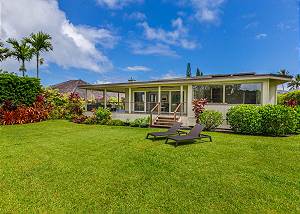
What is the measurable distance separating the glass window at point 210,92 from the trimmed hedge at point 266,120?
9.39 feet

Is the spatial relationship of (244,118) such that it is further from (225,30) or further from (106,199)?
(225,30)

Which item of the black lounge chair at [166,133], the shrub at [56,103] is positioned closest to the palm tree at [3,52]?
the shrub at [56,103]

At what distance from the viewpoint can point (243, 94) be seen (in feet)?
47.8

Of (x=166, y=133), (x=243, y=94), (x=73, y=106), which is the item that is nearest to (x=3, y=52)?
(x=73, y=106)

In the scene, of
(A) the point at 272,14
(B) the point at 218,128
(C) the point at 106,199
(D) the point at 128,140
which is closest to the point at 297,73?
(A) the point at 272,14

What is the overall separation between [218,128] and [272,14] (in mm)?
13275

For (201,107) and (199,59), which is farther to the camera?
(199,59)

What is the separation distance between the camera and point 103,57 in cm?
4347

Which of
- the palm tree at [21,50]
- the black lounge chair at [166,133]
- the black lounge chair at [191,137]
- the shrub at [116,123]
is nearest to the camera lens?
the black lounge chair at [191,137]

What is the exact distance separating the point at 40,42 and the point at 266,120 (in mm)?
26895

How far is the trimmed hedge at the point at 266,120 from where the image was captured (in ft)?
37.3

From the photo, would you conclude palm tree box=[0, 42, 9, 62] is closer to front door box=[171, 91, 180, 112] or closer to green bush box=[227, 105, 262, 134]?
front door box=[171, 91, 180, 112]

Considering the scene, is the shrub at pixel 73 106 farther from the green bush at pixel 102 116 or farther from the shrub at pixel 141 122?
the shrub at pixel 141 122

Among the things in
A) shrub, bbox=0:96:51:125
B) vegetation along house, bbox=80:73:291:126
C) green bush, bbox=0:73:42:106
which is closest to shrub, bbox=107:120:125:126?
vegetation along house, bbox=80:73:291:126
